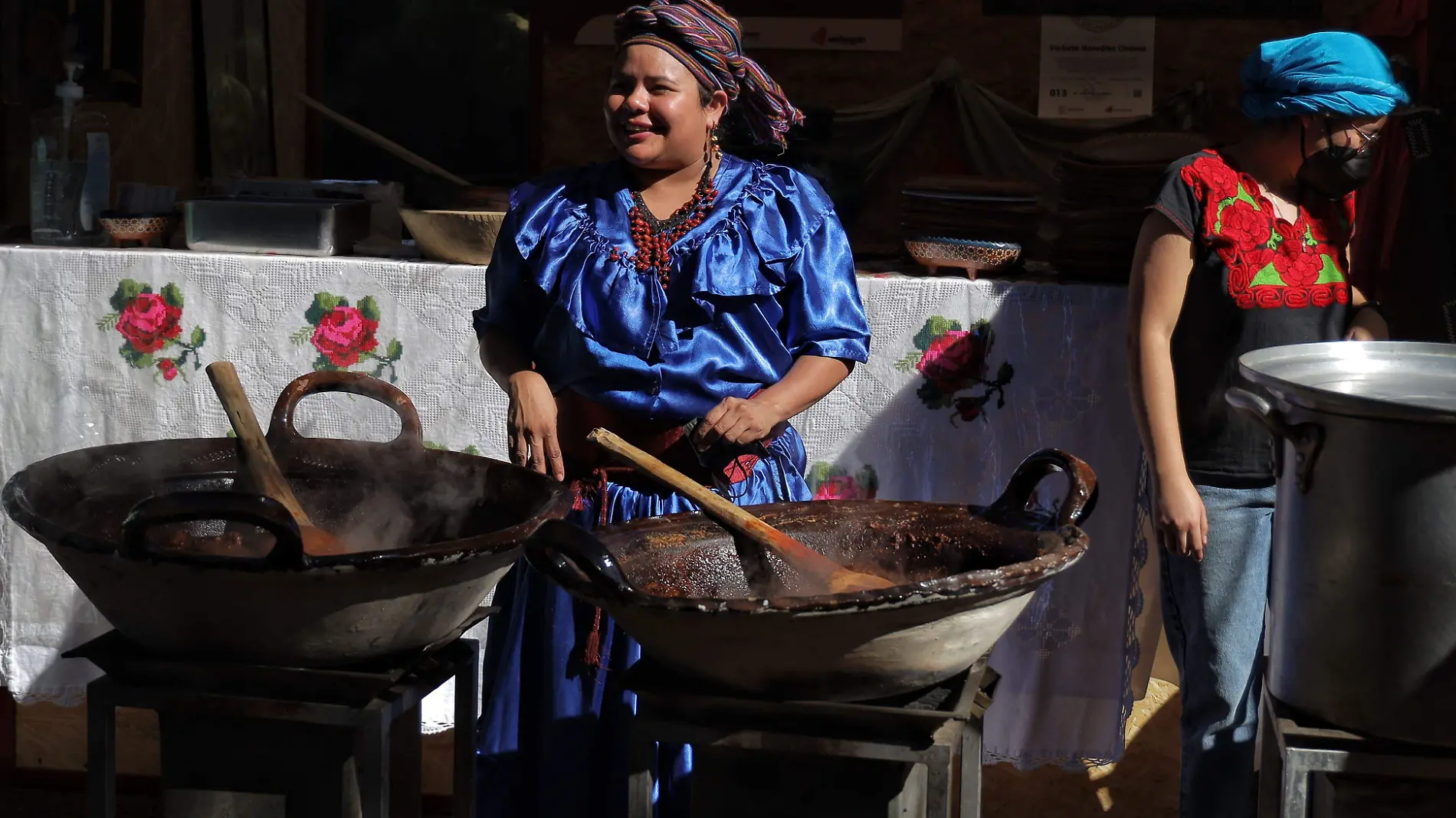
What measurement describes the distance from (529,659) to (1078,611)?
1.51m

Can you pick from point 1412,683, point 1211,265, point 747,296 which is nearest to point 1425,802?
point 1412,683

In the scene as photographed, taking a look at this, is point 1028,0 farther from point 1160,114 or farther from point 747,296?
point 747,296

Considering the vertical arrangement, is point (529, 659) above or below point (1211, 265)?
below

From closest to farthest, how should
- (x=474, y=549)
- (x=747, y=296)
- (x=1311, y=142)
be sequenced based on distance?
(x=474, y=549), (x=747, y=296), (x=1311, y=142)

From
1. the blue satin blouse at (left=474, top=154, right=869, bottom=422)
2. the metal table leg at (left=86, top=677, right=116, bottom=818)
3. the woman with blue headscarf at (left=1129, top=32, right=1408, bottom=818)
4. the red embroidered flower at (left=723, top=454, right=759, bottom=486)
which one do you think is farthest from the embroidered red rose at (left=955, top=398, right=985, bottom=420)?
the metal table leg at (left=86, top=677, right=116, bottom=818)

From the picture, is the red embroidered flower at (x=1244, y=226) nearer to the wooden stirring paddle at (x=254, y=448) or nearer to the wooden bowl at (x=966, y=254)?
the wooden bowl at (x=966, y=254)

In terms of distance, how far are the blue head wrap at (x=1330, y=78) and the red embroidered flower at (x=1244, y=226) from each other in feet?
0.63

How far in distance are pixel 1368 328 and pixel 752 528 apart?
1.57 metres

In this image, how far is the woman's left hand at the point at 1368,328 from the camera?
9.47 feet

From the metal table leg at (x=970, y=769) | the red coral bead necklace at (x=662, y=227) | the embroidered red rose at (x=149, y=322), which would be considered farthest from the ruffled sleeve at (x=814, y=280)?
the embroidered red rose at (x=149, y=322)

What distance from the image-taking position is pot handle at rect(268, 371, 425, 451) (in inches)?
94.4

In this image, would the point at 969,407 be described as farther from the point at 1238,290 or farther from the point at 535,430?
the point at 535,430

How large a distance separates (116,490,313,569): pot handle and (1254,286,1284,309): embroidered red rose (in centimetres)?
191

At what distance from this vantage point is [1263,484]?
293 cm
